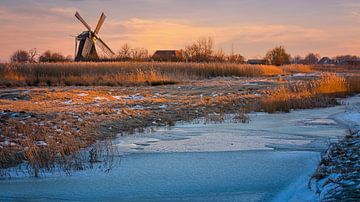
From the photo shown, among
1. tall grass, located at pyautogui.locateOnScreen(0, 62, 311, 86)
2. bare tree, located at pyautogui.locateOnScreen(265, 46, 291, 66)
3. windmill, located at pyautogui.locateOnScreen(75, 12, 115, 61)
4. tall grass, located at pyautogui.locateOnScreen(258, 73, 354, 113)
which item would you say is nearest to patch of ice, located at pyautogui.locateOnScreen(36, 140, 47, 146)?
tall grass, located at pyautogui.locateOnScreen(258, 73, 354, 113)

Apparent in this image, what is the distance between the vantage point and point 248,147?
7914mm

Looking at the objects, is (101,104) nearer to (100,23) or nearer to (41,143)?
(41,143)

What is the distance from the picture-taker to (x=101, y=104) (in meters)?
14.4

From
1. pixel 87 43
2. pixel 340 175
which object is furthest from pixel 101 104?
pixel 87 43

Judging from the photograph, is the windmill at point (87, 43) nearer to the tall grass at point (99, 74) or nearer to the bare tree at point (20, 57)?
the bare tree at point (20, 57)

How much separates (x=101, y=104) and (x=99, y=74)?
44.7 feet

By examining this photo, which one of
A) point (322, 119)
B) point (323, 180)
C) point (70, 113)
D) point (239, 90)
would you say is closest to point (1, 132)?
point (70, 113)

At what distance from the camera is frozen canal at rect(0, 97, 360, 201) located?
5.18 m

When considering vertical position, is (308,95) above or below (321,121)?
above

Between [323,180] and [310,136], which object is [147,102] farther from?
[323,180]

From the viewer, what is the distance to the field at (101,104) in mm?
7980

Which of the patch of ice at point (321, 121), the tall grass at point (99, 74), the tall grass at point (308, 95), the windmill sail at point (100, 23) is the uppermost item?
the windmill sail at point (100, 23)

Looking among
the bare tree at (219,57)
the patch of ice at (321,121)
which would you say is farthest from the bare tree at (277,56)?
the patch of ice at (321,121)

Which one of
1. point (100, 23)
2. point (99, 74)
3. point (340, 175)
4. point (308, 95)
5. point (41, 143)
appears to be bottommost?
point (41, 143)
